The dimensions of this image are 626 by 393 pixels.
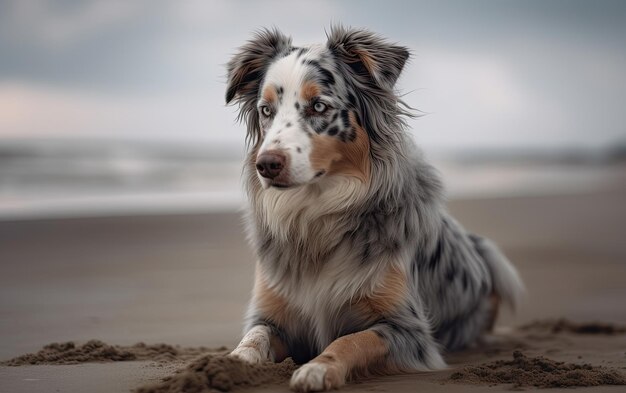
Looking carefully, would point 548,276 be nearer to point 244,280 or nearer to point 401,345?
point 244,280

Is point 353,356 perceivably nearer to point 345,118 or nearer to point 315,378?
point 315,378

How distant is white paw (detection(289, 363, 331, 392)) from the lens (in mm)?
4203

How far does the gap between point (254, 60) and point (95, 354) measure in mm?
2113

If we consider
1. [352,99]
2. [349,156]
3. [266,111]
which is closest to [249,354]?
[349,156]

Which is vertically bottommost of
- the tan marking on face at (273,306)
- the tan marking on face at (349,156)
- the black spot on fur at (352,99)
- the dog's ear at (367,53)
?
the tan marking on face at (273,306)

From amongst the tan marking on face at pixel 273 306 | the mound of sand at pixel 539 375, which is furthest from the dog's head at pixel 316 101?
the mound of sand at pixel 539 375

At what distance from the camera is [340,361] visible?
4.49 m

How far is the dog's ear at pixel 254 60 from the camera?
5.71m

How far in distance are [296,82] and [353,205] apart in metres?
0.82

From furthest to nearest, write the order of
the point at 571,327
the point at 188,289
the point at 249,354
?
the point at 188,289
the point at 571,327
the point at 249,354

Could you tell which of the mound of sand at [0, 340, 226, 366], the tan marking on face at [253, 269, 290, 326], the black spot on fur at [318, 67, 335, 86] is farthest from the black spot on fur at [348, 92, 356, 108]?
the mound of sand at [0, 340, 226, 366]

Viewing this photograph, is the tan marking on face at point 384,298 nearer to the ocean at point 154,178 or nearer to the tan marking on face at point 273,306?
the tan marking on face at point 273,306

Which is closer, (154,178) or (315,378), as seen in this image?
(315,378)

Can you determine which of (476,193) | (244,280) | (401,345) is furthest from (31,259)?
(476,193)
